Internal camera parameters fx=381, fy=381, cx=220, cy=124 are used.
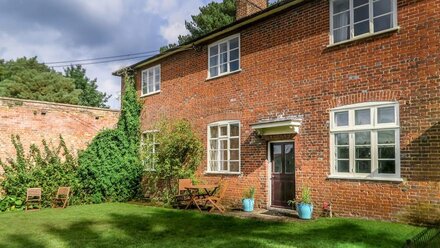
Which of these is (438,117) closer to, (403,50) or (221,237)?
(403,50)

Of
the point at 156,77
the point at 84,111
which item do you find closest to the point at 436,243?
the point at 156,77

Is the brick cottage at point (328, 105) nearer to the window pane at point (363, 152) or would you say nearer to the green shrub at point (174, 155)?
the window pane at point (363, 152)

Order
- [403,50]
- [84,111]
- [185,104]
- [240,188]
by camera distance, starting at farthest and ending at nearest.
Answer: [84,111] < [185,104] < [240,188] < [403,50]

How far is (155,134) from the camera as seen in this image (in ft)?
53.7

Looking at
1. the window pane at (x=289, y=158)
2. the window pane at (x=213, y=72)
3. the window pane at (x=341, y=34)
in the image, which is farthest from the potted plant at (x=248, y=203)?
the window pane at (x=341, y=34)

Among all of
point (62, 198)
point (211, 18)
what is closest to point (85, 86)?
point (211, 18)

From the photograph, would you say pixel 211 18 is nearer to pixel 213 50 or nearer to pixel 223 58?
pixel 213 50

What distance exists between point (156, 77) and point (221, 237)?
10.7 m

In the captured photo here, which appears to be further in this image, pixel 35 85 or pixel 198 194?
pixel 35 85

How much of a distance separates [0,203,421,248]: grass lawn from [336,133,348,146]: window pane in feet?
6.39

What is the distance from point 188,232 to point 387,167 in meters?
4.94

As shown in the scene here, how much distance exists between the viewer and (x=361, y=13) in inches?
384

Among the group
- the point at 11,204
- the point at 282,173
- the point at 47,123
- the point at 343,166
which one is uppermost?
the point at 47,123

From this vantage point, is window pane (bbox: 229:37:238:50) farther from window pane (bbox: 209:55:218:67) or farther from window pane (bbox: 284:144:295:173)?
window pane (bbox: 284:144:295:173)
